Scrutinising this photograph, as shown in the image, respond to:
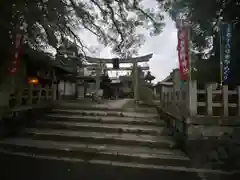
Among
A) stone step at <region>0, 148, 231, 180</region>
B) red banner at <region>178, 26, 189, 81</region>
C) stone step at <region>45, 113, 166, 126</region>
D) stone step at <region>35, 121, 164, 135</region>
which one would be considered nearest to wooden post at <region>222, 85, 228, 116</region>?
red banner at <region>178, 26, 189, 81</region>

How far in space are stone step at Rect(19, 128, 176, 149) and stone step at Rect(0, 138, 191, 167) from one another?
0.24 metres

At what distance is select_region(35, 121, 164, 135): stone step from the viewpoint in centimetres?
631

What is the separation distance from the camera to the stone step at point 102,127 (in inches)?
248

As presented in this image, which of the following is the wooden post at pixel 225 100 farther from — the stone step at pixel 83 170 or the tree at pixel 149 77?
the tree at pixel 149 77

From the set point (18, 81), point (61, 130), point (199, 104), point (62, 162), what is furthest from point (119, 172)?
point (18, 81)

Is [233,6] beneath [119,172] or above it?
above

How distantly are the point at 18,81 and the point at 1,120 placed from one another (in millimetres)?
4543

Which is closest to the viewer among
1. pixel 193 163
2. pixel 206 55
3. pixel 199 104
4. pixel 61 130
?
pixel 193 163

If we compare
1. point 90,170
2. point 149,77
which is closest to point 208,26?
point 90,170

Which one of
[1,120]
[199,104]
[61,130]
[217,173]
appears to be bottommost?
[217,173]

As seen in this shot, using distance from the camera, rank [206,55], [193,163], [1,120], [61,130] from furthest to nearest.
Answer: [206,55] → [61,130] → [1,120] → [193,163]

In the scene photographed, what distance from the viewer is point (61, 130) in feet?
21.6

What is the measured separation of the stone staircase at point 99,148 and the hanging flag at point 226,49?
245cm

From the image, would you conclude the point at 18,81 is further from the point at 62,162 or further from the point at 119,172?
the point at 119,172
